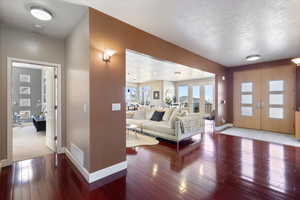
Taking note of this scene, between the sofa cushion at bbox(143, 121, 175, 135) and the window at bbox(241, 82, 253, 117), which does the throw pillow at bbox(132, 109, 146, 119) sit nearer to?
the sofa cushion at bbox(143, 121, 175, 135)

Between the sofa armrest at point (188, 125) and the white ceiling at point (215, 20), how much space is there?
6.83 ft

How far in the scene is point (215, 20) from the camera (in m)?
2.56

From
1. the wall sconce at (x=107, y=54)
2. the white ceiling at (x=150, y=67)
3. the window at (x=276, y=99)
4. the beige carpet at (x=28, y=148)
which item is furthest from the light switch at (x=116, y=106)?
the window at (x=276, y=99)

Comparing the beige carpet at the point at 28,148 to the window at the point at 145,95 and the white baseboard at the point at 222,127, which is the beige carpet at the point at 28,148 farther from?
the window at the point at 145,95

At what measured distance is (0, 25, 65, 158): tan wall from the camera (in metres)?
2.68

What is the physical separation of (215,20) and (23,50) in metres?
3.96

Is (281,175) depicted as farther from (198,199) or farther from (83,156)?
(83,156)

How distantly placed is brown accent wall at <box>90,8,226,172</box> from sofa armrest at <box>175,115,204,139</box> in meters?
1.67

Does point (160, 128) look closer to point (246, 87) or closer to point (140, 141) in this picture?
point (140, 141)

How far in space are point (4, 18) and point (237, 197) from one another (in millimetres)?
4783

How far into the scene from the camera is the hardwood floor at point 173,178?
190cm

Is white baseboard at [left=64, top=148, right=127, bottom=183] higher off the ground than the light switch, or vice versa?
the light switch

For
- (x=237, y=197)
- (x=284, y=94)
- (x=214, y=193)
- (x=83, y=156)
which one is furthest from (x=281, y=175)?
(x=284, y=94)

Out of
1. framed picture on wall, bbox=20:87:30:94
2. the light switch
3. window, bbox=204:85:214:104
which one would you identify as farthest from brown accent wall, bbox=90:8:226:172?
window, bbox=204:85:214:104
